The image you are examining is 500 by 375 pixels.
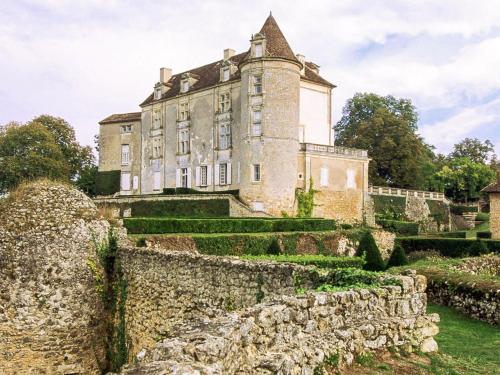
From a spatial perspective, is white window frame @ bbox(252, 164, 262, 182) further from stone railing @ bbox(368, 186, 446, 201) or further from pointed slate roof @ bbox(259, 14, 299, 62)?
stone railing @ bbox(368, 186, 446, 201)

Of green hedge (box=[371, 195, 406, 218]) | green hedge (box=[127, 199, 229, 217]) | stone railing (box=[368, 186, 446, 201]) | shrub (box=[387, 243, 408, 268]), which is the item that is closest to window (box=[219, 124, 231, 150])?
green hedge (box=[127, 199, 229, 217])

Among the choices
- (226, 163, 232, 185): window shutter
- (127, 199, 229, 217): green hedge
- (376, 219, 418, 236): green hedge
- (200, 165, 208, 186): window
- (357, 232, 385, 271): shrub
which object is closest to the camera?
(357, 232, 385, 271): shrub

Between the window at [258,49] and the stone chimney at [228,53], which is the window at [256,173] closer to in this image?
the window at [258,49]

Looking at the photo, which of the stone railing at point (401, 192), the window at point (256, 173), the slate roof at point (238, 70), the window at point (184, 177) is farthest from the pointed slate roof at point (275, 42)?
the stone railing at point (401, 192)

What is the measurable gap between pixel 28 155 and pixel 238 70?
2394 cm

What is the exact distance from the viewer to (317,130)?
160ft

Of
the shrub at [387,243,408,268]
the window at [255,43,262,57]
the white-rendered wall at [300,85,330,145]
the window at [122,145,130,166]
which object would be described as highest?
the window at [255,43,262,57]

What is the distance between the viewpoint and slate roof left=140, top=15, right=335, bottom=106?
1666 inches

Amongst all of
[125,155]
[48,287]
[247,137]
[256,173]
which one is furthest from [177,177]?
[48,287]

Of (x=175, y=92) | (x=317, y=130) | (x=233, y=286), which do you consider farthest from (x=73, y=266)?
(x=175, y=92)

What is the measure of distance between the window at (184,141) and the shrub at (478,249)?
2904 cm

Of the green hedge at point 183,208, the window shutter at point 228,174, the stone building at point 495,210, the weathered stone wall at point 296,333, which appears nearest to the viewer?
the weathered stone wall at point 296,333

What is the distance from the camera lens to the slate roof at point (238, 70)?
139ft

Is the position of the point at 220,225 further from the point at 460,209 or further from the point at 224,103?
the point at 460,209
